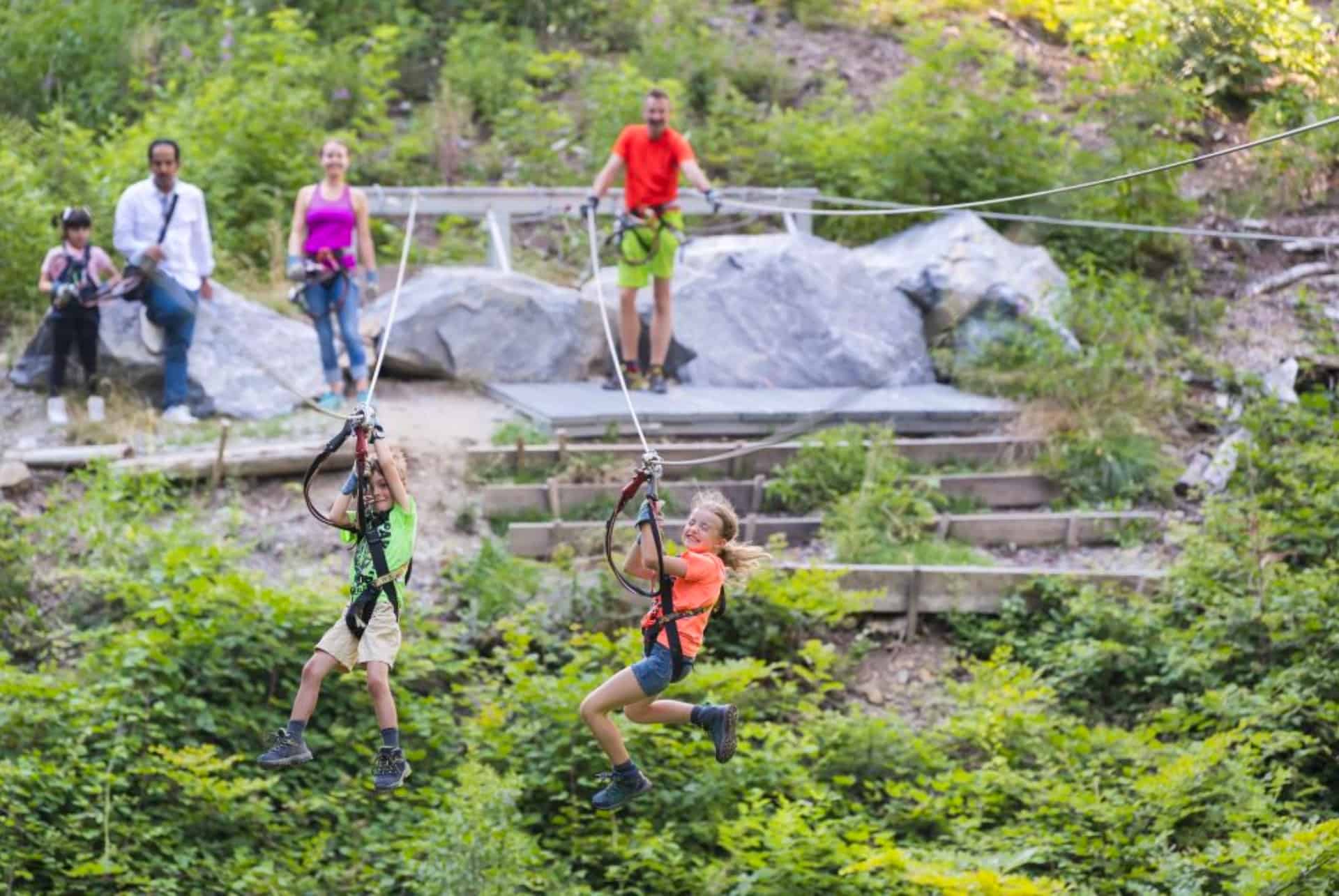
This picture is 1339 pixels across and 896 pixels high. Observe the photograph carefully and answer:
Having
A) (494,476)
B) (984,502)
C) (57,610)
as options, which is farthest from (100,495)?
(984,502)

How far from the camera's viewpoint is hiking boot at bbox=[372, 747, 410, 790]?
Answer: 6008 mm

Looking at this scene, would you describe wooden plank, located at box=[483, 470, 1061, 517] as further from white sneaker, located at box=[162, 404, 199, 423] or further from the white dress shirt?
the white dress shirt

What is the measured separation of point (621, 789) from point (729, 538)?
3.10 feet

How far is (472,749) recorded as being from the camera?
1099 centimetres

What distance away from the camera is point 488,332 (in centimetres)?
1403

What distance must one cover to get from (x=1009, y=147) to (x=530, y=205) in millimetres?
4042

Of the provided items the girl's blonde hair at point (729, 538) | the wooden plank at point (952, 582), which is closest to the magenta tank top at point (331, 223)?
the wooden plank at point (952, 582)

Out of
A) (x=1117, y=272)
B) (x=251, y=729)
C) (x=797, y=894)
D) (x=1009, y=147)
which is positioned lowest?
(x=797, y=894)

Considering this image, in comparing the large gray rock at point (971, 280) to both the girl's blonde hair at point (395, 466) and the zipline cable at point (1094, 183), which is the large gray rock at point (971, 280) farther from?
the girl's blonde hair at point (395, 466)

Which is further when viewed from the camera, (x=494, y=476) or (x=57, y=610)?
(x=494, y=476)

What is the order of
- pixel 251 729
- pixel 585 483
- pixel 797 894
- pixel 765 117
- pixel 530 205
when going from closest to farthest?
1. pixel 797 894
2. pixel 251 729
3. pixel 585 483
4. pixel 530 205
5. pixel 765 117

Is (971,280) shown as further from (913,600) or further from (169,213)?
(169,213)

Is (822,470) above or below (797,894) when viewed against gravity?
above

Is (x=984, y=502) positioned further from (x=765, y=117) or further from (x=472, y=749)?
(x=765, y=117)
